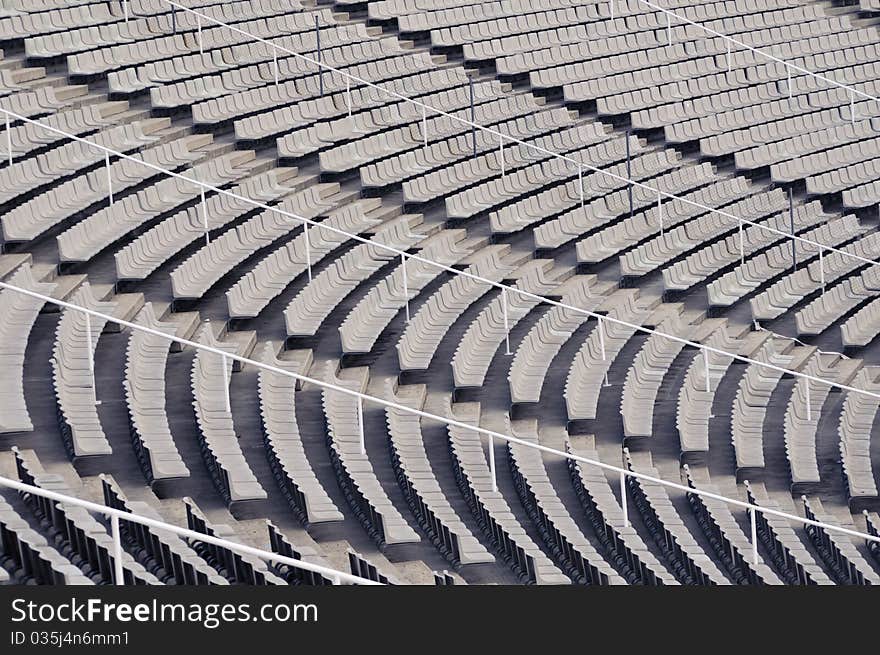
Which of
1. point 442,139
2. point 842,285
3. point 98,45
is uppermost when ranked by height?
point 98,45

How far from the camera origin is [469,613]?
383 centimetres

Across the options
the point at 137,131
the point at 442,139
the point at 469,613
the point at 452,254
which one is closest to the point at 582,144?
the point at 442,139

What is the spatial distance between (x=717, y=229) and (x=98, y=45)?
502cm

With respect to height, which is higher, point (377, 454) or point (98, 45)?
point (98, 45)

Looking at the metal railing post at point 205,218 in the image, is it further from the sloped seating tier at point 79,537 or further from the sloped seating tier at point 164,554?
the sloped seating tier at point 164,554

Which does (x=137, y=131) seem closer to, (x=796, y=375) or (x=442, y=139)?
(x=442, y=139)

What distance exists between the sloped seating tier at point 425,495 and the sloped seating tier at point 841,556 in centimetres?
186

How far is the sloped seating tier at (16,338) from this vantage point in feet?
25.4

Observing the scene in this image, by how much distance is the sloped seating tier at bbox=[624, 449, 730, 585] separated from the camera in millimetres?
7787

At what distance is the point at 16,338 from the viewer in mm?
8852

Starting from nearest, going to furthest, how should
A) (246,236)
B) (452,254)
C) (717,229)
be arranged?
(246,236) → (452,254) → (717,229)

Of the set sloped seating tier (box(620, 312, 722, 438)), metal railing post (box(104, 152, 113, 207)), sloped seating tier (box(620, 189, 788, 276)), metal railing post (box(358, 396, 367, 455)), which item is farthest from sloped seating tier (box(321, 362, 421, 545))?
sloped seating tier (box(620, 189, 788, 276))

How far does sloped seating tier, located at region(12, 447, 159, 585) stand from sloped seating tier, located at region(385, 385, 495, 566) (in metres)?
1.70

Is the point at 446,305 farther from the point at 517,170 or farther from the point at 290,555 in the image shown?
the point at 290,555
